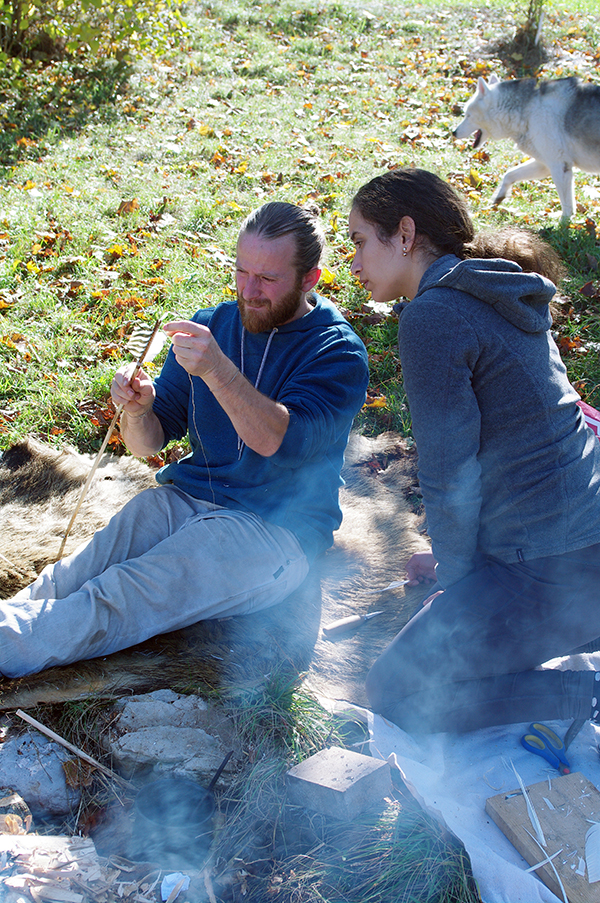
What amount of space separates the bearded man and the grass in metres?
1.23

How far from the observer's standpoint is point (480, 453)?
2.08 metres

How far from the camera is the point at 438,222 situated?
2131mm

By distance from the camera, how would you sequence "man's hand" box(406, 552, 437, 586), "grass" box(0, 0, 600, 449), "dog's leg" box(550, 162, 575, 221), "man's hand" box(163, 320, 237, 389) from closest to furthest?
"man's hand" box(163, 320, 237, 389), "man's hand" box(406, 552, 437, 586), "grass" box(0, 0, 600, 449), "dog's leg" box(550, 162, 575, 221)

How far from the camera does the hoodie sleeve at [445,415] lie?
6.33 feet

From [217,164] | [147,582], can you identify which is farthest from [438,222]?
[217,164]

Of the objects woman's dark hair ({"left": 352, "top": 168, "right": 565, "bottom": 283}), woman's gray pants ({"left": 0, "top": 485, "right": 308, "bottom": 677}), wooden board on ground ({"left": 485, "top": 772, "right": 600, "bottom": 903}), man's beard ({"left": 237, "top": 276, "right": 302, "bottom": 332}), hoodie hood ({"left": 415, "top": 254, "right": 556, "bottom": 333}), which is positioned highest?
woman's dark hair ({"left": 352, "top": 168, "right": 565, "bottom": 283})

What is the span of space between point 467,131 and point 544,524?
246 inches

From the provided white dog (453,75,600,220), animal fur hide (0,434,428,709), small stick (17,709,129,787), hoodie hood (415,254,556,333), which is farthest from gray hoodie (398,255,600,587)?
white dog (453,75,600,220)

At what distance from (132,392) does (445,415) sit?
1.29 metres

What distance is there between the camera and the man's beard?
267cm

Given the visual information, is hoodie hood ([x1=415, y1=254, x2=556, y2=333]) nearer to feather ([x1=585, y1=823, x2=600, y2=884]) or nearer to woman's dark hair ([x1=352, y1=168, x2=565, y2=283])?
woman's dark hair ([x1=352, y1=168, x2=565, y2=283])

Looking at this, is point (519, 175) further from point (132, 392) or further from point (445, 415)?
point (445, 415)

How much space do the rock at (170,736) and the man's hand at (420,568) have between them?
1021mm

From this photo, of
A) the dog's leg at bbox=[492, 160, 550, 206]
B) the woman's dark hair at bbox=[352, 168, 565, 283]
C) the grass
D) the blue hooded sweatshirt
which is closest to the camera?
the woman's dark hair at bbox=[352, 168, 565, 283]
